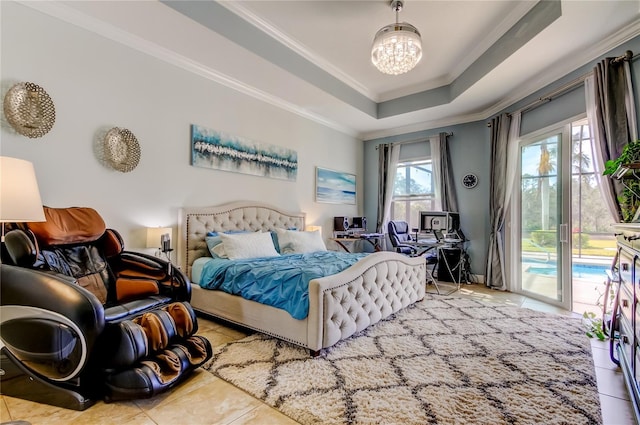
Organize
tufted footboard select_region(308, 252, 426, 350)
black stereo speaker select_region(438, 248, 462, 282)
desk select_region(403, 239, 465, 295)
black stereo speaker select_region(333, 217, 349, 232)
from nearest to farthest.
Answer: tufted footboard select_region(308, 252, 426, 350) < desk select_region(403, 239, 465, 295) < black stereo speaker select_region(438, 248, 462, 282) < black stereo speaker select_region(333, 217, 349, 232)

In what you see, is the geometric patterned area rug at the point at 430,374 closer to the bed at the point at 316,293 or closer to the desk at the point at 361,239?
the bed at the point at 316,293

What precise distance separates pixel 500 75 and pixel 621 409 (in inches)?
139

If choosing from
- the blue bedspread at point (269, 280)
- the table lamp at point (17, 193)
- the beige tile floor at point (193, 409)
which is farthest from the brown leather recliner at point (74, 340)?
the blue bedspread at point (269, 280)

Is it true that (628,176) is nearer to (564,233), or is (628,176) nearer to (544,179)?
(564,233)

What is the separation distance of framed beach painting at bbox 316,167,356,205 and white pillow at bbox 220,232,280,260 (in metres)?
1.88

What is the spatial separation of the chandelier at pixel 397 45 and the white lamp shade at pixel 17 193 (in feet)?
9.69

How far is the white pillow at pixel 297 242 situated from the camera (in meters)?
3.99

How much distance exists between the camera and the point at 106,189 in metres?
2.86

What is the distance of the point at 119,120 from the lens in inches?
116

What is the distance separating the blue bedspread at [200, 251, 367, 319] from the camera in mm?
2322

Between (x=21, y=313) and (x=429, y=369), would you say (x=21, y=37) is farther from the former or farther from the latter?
(x=429, y=369)

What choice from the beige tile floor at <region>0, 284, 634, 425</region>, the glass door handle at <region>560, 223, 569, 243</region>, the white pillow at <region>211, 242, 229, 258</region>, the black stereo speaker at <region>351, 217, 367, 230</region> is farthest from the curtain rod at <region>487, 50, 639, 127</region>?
the white pillow at <region>211, 242, 229, 258</region>

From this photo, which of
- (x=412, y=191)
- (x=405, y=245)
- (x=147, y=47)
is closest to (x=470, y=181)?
(x=412, y=191)

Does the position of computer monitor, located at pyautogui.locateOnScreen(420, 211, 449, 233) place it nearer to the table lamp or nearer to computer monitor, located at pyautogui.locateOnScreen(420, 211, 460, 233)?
computer monitor, located at pyautogui.locateOnScreen(420, 211, 460, 233)
